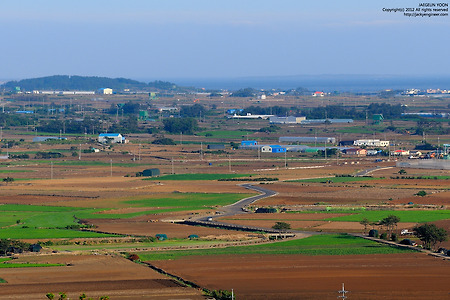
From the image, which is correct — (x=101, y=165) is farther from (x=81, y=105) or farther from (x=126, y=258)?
(x=81, y=105)

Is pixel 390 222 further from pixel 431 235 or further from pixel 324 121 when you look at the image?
pixel 324 121

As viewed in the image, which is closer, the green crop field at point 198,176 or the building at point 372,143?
the green crop field at point 198,176

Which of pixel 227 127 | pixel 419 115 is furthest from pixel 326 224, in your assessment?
pixel 419 115

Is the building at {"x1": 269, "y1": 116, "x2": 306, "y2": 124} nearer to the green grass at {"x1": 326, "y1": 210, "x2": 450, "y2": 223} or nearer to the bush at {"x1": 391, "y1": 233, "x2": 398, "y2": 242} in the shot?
the green grass at {"x1": 326, "y1": 210, "x2": 450, "y2": 223}

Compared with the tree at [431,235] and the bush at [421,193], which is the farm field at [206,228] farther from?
the tree at [431,235]

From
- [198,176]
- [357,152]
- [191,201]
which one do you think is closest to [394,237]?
[191,201]

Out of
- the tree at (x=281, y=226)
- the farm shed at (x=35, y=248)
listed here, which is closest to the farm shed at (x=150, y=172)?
the tree at (x=281, y=226)
